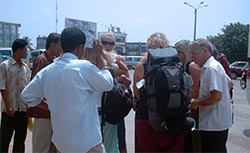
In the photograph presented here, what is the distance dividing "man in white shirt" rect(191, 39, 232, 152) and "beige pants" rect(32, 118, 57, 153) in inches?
61.2

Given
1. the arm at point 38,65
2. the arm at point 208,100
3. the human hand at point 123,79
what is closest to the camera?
the arm at point 208,100

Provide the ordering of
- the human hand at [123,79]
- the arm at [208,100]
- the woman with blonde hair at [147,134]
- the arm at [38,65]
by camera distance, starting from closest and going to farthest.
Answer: the woman with blonde hair at [147,134] < the arm at [208,100] < the arm at [38,65] < the human hand at [123,79]

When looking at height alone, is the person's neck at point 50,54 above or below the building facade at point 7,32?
below

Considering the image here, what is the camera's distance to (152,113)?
3496 millimetres

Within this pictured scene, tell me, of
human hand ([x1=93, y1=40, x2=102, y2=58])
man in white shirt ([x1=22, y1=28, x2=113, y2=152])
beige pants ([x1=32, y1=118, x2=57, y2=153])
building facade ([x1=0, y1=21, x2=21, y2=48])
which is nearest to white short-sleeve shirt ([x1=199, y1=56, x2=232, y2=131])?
human hand ([x1=93, y1=40, x2=102, y2=58])

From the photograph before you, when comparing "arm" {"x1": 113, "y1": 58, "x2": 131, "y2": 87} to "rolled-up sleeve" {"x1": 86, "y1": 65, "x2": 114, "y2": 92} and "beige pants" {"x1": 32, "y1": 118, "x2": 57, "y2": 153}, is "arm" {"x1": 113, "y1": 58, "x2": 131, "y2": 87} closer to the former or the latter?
"beige pants" {"x1": 32, "y1": 118, "x2": 57, "y2": 153}

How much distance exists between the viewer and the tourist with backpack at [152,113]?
3.44 metres

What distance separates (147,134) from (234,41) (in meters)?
48.0

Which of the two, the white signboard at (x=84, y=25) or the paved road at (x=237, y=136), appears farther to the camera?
the paved road at (x=237, y=136)

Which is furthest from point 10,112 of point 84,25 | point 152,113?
point 152,113

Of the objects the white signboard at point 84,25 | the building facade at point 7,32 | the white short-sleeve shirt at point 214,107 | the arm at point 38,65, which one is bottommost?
the white short-sleeve shirt at point 214,107

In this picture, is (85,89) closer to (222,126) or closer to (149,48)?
(149,48)

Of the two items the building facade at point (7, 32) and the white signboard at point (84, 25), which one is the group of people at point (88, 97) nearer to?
the white signboard at point (84, 25)

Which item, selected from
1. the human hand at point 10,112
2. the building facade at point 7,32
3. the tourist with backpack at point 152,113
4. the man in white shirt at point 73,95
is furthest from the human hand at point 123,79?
the building facade at point 7,32
